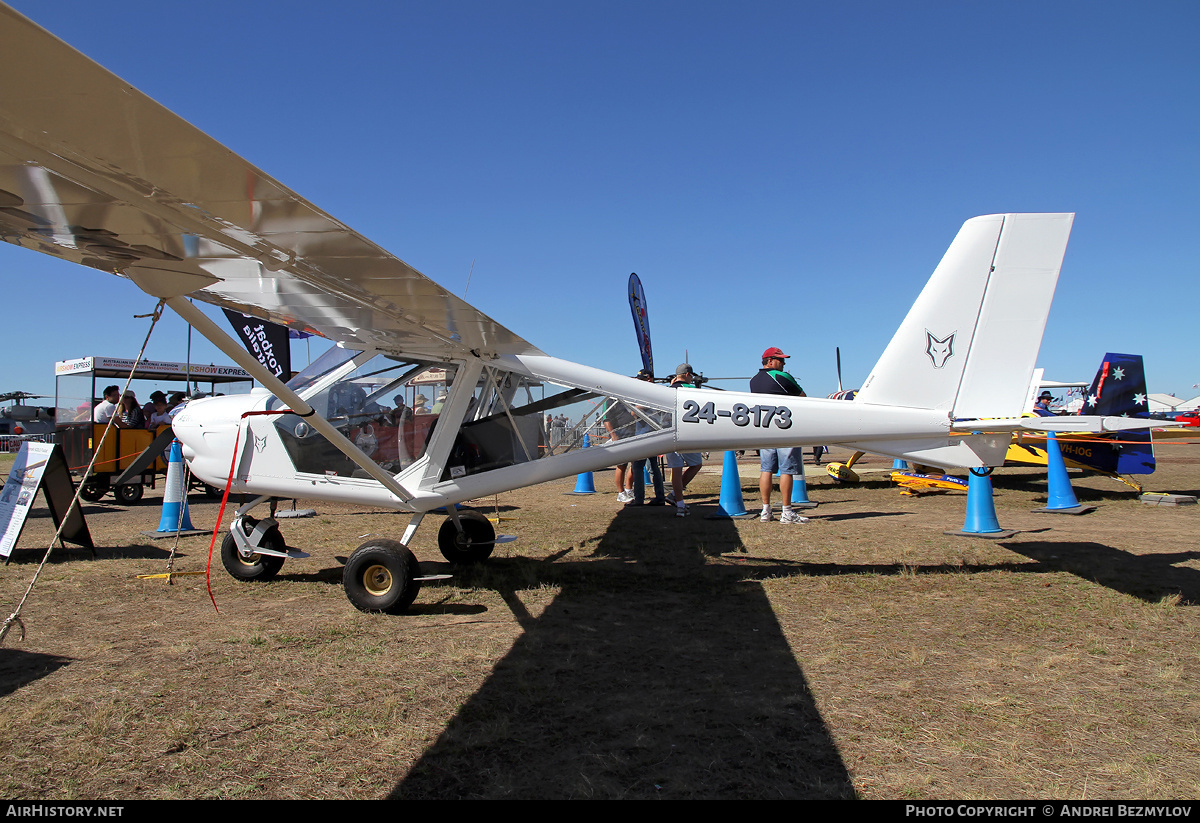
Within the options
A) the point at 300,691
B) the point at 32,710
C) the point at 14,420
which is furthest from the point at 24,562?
the point at 14,420

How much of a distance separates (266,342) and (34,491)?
21.5 ft

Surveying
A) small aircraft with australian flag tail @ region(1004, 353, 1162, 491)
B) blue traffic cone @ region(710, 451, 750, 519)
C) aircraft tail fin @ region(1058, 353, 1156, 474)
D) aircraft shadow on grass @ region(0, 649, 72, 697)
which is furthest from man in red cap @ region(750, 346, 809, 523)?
aircraft shadow on grass @ region(0, 649, 72, 697)

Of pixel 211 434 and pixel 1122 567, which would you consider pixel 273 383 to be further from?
pixel 1122 567

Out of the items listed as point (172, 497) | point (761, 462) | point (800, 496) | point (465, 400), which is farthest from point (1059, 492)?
point (172, 497)

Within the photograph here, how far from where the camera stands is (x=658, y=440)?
5.62 metres

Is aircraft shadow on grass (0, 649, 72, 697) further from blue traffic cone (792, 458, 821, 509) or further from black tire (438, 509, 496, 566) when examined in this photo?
blue traffic cone (792, 458, 821, 509)

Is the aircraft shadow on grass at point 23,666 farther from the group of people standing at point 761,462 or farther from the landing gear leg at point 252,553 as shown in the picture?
the group of people standing at point 761,462

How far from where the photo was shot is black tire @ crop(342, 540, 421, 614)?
4.63m

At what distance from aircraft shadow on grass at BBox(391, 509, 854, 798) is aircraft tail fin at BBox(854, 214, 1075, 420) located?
228 cm

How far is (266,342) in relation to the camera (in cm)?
1224

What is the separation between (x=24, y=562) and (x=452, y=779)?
6041 mm

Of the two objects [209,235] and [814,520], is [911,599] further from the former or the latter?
[209,235]

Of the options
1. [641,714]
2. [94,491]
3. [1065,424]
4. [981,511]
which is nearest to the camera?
Result: [641,714]

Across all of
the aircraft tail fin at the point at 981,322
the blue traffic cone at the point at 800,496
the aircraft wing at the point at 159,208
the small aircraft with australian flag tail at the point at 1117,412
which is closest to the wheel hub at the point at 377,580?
the aircraft wing at the point at 159,208
